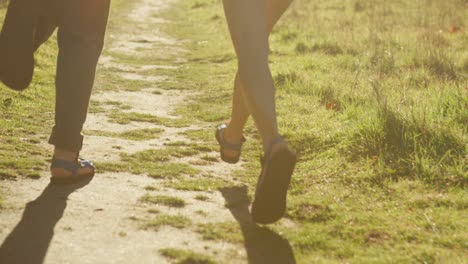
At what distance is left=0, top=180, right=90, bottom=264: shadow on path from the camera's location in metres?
1.97

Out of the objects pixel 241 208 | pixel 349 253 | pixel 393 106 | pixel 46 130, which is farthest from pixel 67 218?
pixel 393 106

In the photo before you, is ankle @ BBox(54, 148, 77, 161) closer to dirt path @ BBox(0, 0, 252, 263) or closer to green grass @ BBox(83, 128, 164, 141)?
dirt path @ BBox(0, 0, 252, 263)

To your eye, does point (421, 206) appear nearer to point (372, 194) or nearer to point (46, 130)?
point (372, 194)

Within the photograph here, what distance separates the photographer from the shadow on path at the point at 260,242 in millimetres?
2094

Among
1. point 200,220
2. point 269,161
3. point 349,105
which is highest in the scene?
point 269,161

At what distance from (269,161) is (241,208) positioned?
1.65ft

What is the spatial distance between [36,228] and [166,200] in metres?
0.60

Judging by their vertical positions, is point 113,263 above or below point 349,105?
above

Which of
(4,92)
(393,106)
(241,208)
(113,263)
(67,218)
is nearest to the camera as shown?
(113,263)

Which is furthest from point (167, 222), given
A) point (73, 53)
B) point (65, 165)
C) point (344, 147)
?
point (344, 147)

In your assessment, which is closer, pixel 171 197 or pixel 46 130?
pixel 171 197

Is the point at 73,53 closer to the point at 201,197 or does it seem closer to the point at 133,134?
the point at 201,197

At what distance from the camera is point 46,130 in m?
4.03

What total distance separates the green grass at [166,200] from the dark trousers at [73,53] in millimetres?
411
